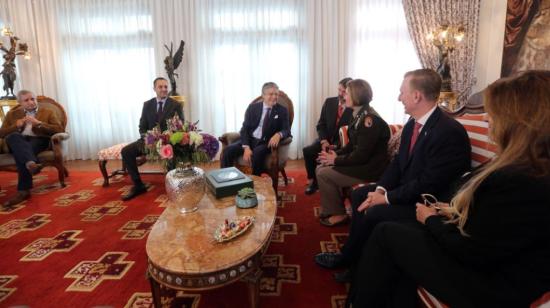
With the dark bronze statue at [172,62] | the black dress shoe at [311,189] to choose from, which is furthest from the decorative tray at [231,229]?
the dark bronze statue at [172,62]

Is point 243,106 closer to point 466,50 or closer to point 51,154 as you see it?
point 51,154

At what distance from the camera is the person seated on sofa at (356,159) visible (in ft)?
7.61

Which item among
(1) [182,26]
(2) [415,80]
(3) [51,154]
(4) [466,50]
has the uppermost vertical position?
(1) [182,26]

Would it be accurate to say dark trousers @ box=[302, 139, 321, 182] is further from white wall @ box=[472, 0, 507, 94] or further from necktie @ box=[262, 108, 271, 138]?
white wall @ box=[472, 0, 507, 94]

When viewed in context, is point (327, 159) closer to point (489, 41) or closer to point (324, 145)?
point (324, 145)

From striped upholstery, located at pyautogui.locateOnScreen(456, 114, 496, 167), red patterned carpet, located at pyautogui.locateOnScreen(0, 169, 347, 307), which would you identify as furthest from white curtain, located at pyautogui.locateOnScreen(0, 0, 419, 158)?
striped upholstery, located at pyautogui.locateOnScreen(456, 114, 496, 167)

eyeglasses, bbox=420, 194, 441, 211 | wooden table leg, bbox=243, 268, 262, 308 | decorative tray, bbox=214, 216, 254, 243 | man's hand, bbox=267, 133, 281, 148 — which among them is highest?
man's hand, bbox=267, 133, 281, 148

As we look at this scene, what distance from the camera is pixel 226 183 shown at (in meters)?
2.09

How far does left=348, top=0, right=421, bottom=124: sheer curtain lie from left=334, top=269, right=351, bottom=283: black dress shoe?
330cm

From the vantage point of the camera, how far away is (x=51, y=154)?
3488 millimetres

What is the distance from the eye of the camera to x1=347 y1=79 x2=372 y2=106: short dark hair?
2.41m

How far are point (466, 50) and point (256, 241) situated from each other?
12.5ft

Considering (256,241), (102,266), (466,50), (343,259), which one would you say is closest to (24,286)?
(102,266)

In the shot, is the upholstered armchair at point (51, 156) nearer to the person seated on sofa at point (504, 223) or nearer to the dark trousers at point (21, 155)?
the dark trousers at point (21, 155)
